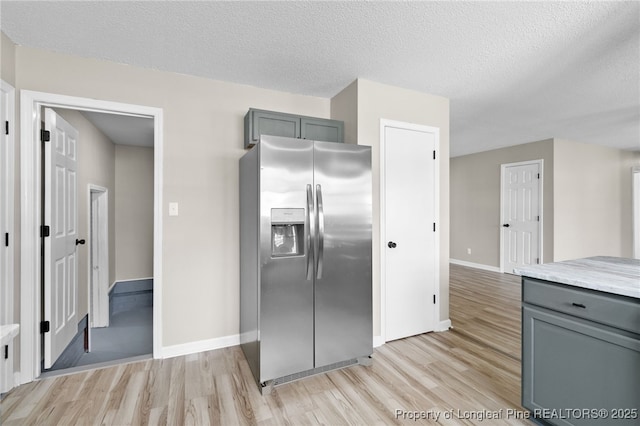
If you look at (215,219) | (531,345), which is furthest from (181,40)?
(531,345)

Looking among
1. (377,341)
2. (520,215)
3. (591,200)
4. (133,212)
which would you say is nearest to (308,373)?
(377,341)

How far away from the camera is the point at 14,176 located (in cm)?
212

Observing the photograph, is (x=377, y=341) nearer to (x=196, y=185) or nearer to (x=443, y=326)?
(x=443, y=326)

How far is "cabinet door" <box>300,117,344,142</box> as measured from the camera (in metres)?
2.78

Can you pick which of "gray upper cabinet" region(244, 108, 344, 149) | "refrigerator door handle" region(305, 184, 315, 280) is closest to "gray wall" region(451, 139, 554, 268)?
"gray upper cabinet" region(244, 108, 344, 149)

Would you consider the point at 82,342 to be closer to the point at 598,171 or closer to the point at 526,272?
the point at 526,272

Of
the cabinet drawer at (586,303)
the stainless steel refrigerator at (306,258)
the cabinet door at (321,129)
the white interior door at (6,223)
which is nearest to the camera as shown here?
the cabinet drawer at (586,303)

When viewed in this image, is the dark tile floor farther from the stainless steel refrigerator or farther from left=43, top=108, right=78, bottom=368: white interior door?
the stainless steel refrigerator

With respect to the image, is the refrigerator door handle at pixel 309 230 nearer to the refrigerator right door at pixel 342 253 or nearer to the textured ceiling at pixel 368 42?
the refrigerator right door at pixel 342 253

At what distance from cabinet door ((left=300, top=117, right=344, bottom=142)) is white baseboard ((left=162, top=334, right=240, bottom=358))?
6.55 feet

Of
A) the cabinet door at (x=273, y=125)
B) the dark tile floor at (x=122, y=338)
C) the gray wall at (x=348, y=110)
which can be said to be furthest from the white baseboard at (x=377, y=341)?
the dark tile floor at (x=122, y=338)

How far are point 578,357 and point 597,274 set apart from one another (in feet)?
1.46

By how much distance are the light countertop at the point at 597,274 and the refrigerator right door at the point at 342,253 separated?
1093 millimetres

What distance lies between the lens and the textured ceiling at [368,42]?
5.97 feet
